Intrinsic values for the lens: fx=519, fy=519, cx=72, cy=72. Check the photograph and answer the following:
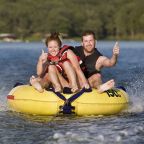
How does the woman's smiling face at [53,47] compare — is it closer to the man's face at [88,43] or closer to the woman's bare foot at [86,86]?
the man's face at [88,43]

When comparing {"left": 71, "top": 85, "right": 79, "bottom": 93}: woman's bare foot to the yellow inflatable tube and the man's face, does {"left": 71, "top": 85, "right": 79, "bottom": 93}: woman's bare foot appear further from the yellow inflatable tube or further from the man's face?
the man's face

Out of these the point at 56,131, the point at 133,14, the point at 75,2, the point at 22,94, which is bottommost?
the point at 56,131

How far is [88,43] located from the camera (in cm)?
714

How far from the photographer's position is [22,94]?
22.8ft

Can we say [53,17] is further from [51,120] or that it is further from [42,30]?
[51,120]

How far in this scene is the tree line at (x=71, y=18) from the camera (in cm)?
8056

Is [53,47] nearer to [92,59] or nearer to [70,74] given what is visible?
[70,74]

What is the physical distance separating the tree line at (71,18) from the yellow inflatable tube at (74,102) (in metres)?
72.3

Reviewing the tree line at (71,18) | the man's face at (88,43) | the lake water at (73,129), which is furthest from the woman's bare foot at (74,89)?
the tree line at (71,18)

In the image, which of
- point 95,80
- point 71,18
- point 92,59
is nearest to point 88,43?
point 92,59

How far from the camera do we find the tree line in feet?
264

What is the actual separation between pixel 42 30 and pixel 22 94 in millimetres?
81698

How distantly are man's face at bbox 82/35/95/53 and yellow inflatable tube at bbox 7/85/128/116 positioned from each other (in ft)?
2.20

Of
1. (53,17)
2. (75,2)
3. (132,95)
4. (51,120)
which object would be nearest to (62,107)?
(51,120)
